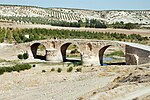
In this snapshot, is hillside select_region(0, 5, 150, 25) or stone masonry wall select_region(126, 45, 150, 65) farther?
hillside select_region(0, 5, 150, 25)

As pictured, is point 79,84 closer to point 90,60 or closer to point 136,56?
point 136,56

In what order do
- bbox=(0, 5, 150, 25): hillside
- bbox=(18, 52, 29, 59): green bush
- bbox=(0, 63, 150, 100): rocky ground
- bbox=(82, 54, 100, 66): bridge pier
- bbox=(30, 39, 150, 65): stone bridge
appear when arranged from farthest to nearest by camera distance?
bbox=(0, 5, 150, 25): hillside < bbox=(18, 52, 29, 59): green bush < bbox=(82, 54, 100, 66): bridge pier < bbox=(30, 39, 150, 65): stone bridge < bbox=(0, 63, 150, 100): rocky ground

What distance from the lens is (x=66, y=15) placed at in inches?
6398

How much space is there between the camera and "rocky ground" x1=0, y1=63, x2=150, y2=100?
71.4 feet

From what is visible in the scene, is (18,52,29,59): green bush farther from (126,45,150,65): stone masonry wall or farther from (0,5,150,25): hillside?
(0,5,150,25): hillside

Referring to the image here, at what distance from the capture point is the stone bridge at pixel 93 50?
44.0 meters

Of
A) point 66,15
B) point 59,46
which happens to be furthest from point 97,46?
point 66,15

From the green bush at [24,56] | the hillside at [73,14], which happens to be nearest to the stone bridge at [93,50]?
the green bush at [24,56]

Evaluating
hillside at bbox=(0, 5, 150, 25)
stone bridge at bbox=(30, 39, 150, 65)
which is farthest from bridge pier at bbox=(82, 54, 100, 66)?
hillside at bbox=(0, 5, 150, 25)

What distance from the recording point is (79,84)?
32.7 metres

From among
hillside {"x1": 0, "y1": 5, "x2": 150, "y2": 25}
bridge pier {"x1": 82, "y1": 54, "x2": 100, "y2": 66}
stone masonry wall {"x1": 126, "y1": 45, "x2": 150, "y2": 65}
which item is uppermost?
hillside {"x1": 0, "y1": 5, "x2": 150, "y2": 25}

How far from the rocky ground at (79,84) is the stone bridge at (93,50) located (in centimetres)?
493

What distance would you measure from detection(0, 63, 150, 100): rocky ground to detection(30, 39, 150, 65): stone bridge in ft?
16.2

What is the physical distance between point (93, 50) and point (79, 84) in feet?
65.9
